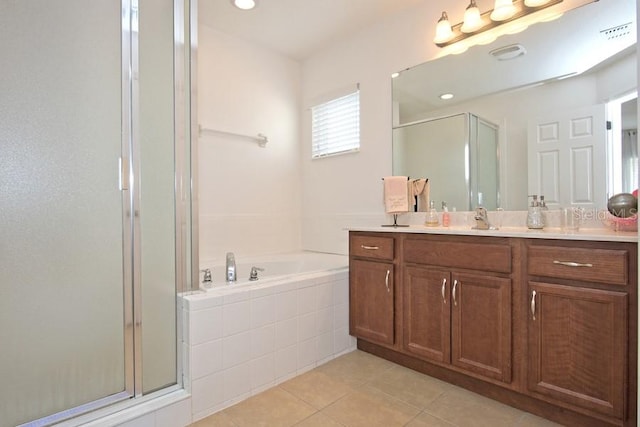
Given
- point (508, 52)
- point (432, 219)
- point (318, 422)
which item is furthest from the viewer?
point (432, 219)

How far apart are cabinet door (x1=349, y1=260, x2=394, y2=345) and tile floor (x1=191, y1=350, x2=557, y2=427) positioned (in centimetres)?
24

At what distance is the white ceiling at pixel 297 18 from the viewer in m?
2.41

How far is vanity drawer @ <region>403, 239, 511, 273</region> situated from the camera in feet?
5.15

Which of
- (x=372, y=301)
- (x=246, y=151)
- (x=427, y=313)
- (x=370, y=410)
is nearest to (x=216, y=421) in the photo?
(x=370, y=410)

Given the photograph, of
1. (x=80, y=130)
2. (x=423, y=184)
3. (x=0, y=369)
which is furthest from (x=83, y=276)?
(x=423, y=184)

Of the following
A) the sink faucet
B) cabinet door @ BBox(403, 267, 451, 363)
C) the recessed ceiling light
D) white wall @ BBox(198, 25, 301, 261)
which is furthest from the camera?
white wall @ BBox(198, 25, 301, 261)

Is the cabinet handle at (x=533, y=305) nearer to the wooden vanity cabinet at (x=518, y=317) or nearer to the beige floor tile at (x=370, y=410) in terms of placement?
the wooden vanity cabinet at (x=518, y=317)

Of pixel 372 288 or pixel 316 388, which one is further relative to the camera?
pixel 372 288

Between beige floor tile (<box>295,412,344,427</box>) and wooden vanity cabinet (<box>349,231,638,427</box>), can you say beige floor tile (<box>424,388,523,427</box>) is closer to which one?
wooden vanity cabinet (<box>349,231,638,427</box>)

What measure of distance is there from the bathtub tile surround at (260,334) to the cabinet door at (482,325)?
760 mm

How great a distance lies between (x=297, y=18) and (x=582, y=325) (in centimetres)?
263

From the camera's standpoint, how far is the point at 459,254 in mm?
1704

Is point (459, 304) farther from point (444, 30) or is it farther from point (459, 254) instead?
point (444, 30)

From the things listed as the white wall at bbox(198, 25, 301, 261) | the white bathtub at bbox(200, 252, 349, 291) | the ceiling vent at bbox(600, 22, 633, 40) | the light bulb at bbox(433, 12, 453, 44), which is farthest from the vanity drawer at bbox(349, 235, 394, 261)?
the ceiling vent at bbox(600, 22, 633, 40)
